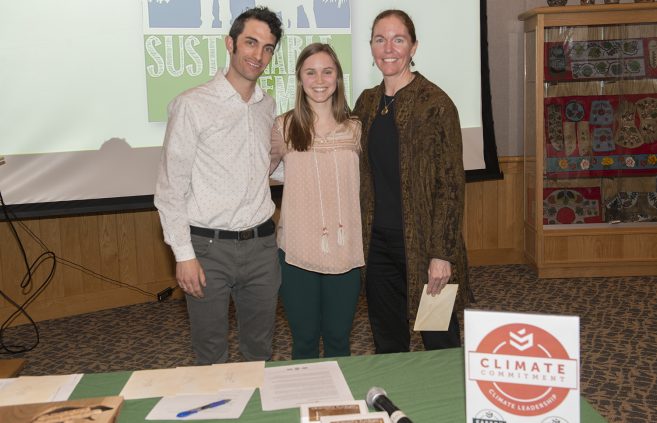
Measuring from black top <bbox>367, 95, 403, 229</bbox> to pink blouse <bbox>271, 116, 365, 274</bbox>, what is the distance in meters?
0.07

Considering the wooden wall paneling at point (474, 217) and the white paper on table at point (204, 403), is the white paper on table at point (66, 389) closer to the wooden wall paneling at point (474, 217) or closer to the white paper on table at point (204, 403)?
the white paper on table at point (204, 403)

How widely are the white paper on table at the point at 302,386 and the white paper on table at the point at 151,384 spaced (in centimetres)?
22

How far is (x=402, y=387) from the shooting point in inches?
65.7

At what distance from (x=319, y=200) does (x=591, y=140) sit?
3625 millimetres

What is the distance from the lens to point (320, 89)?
2.51 meters

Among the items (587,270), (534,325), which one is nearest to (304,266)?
(534,325)

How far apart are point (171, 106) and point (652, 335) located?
2.99 meters

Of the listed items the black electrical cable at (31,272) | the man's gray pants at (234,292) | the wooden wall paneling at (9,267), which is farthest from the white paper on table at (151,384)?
the wooden wall paneling at (9,267)

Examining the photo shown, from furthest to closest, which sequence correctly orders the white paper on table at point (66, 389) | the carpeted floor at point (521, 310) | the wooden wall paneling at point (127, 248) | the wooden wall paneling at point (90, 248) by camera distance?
the wooden wall paneling at point (127, 248) < the wooden wall paneling at point (90, 248) < the carpeted floor at point (521, 310) < the white paper on table at point (66, 389)

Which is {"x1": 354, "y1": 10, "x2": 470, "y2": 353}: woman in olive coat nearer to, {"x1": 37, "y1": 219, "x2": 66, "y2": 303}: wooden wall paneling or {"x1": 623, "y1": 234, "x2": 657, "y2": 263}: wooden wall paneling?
{"x1": 37, "y1": 219, "x2": 66, "y2": 303}: wooden wall paneling

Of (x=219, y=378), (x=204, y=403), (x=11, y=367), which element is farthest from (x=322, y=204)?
(x=11, y=367)

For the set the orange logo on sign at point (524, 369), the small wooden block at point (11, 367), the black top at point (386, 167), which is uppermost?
the black top at point (386, 167)

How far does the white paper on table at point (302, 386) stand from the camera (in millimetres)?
Answer: 1601

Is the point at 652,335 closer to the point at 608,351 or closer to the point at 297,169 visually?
the point at 608,351
